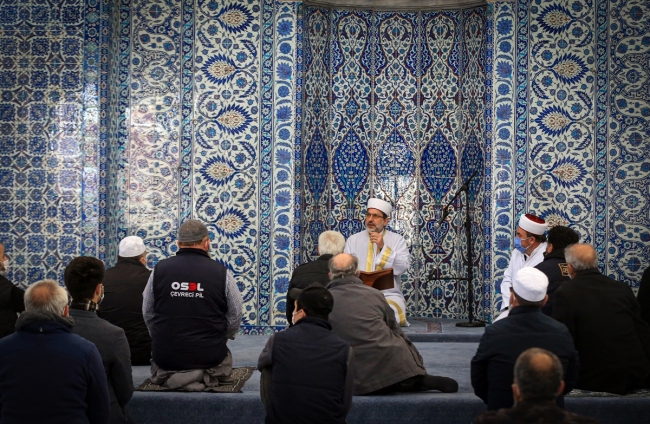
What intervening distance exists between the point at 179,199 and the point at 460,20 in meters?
3.26

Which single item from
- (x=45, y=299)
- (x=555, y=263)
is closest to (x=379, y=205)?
(x=555, y=263)

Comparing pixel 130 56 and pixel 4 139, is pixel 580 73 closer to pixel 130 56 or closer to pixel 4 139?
pixel 130 56

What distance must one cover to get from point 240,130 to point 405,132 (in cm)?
183

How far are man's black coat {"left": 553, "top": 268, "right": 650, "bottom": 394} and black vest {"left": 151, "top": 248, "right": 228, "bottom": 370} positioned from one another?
6.30 feet

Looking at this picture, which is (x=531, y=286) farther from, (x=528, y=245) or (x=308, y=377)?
(x=528, y=245)

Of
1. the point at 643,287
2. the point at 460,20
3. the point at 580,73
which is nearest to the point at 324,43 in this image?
the point at 460,20

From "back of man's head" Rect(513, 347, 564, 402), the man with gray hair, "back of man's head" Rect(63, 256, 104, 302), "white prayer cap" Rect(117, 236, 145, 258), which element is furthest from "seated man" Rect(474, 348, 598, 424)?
"white prayer cap" Rect(117, 236, 145, 258)

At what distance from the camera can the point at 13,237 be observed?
7.57 m

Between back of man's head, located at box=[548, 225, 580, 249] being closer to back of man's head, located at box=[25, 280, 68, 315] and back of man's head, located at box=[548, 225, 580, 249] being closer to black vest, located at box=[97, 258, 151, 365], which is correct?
black vest, located at box=[97, 258, 151, 365]

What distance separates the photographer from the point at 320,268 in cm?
591

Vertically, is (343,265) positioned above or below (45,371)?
above

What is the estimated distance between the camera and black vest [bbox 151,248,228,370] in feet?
16.4

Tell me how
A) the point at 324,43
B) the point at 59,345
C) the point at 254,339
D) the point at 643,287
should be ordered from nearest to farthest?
the point at 59,345 → the point at 643,287 → the point at 254,339 → the point at 324,43

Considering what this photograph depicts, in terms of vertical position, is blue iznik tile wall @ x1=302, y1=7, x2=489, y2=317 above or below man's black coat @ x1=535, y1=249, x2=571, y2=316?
above
